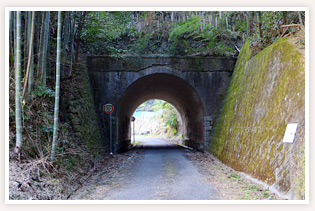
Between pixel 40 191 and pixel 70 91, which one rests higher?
pixel 70 91

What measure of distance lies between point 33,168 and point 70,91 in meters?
4.01

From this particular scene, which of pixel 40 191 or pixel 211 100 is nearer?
pixel 40 191

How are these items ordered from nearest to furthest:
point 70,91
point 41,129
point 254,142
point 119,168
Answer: point 41,129
point 254,142
point 119,168
point 70,91

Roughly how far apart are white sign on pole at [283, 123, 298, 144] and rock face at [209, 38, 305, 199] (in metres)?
0.07

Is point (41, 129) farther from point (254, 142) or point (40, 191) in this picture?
point (254, 142)

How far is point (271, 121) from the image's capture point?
5.41 meters

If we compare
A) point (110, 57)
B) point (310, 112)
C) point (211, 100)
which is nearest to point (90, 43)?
point (110, 57)

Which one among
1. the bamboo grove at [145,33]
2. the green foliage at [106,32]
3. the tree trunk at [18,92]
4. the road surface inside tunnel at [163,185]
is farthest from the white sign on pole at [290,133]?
the green foliage at [106,32]

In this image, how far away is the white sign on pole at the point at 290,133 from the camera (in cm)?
434

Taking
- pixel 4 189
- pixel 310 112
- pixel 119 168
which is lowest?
pixel 119 168

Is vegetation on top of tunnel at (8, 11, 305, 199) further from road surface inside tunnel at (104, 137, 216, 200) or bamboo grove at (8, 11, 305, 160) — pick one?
road surface inside tunnel at (104, 137, 216, 200)

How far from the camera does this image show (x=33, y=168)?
4.57 m

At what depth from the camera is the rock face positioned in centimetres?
424

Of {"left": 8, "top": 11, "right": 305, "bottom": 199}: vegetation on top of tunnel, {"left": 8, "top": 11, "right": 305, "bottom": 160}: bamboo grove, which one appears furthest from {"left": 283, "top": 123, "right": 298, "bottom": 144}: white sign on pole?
{"left": 8, "top": 11, "right": 305, "bottom": 160}: bamboo grove
